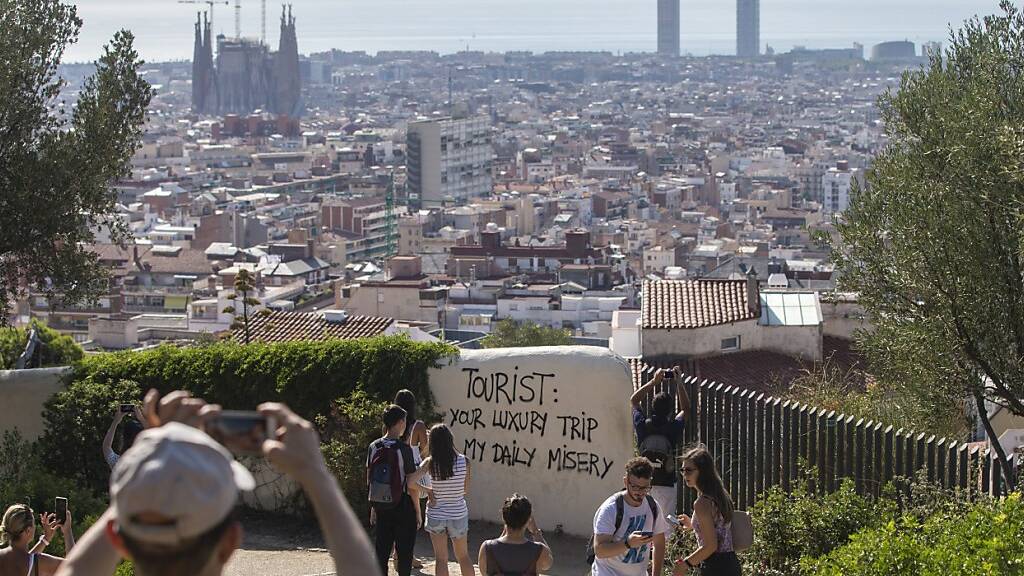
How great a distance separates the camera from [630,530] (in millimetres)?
5324

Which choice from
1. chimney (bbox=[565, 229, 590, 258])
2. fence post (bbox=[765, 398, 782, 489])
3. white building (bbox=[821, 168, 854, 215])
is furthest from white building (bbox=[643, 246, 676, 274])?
fence post (bbox=[765, 398, 782, 489])

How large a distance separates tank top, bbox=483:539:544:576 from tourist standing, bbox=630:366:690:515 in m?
2.03

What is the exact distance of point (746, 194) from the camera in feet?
605

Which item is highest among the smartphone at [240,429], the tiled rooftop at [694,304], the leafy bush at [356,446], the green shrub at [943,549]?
the smartphone at [240,429]

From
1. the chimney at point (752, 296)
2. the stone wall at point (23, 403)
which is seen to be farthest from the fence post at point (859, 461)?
the chimney at point (752, 296)

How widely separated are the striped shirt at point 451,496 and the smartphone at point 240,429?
4.23 metres

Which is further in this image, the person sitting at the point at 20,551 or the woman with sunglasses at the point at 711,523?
the woman with sunglasses at the point at 711,523

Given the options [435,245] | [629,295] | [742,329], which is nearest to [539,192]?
[435,245]

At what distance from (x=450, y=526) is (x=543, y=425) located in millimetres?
1874

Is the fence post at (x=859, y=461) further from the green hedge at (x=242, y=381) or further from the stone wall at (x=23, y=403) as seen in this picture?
the stone wall at (x=23, y=403)

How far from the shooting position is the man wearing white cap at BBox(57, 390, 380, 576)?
6.58ft

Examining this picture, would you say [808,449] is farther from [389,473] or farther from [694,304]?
[694,304]

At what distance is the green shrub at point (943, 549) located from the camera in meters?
4.98

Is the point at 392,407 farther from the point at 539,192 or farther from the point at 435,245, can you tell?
the point at 539,192
